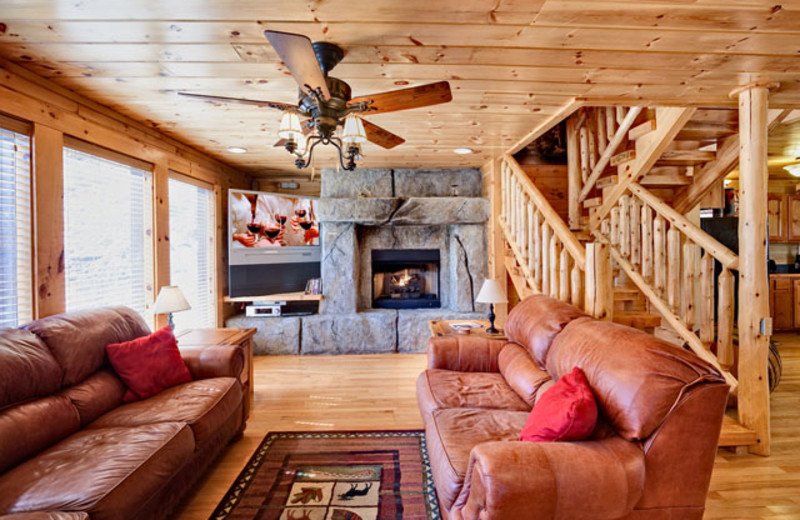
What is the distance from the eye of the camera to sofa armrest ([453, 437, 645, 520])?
1.26 metres

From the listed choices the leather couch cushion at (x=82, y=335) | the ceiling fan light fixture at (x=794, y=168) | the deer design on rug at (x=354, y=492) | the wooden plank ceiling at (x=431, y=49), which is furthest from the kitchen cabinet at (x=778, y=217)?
the leather couch cushion at (x=82, y=335)

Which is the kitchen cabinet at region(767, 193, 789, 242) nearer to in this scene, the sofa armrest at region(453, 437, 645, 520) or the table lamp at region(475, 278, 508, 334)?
the table lamp at region(475, 278, 508, 334)

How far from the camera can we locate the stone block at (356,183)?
5.05m

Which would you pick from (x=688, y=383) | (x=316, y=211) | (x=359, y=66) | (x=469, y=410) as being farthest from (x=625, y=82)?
(x=316, y=211)

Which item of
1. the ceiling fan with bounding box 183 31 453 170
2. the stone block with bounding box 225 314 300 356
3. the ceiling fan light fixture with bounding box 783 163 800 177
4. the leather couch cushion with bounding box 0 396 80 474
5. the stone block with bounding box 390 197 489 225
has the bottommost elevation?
the stone block with bounding box 225 314 300 356

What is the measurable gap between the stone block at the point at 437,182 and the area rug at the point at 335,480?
323 cm

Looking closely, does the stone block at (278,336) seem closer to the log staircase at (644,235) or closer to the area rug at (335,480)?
the area rug at (335,480)

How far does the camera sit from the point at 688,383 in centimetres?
139

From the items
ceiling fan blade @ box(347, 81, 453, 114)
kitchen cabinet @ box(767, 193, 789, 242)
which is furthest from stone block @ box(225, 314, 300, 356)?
kitchen cabinet @ box(767, 193, 789, 242)

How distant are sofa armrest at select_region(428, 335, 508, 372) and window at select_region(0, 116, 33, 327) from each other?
2.56 m

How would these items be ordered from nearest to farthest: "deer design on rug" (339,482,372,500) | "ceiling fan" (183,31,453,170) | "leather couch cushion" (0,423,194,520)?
"leather couch cushion" (0,423,194,520) < "ceiling fan" (183,31,453,170) < "deer design on rug" (339,482,372,500)

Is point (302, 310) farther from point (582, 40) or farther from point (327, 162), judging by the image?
point (582, 40)

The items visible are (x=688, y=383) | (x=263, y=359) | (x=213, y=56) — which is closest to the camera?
(x=688, y=383)

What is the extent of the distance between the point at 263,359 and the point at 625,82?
446 cm
